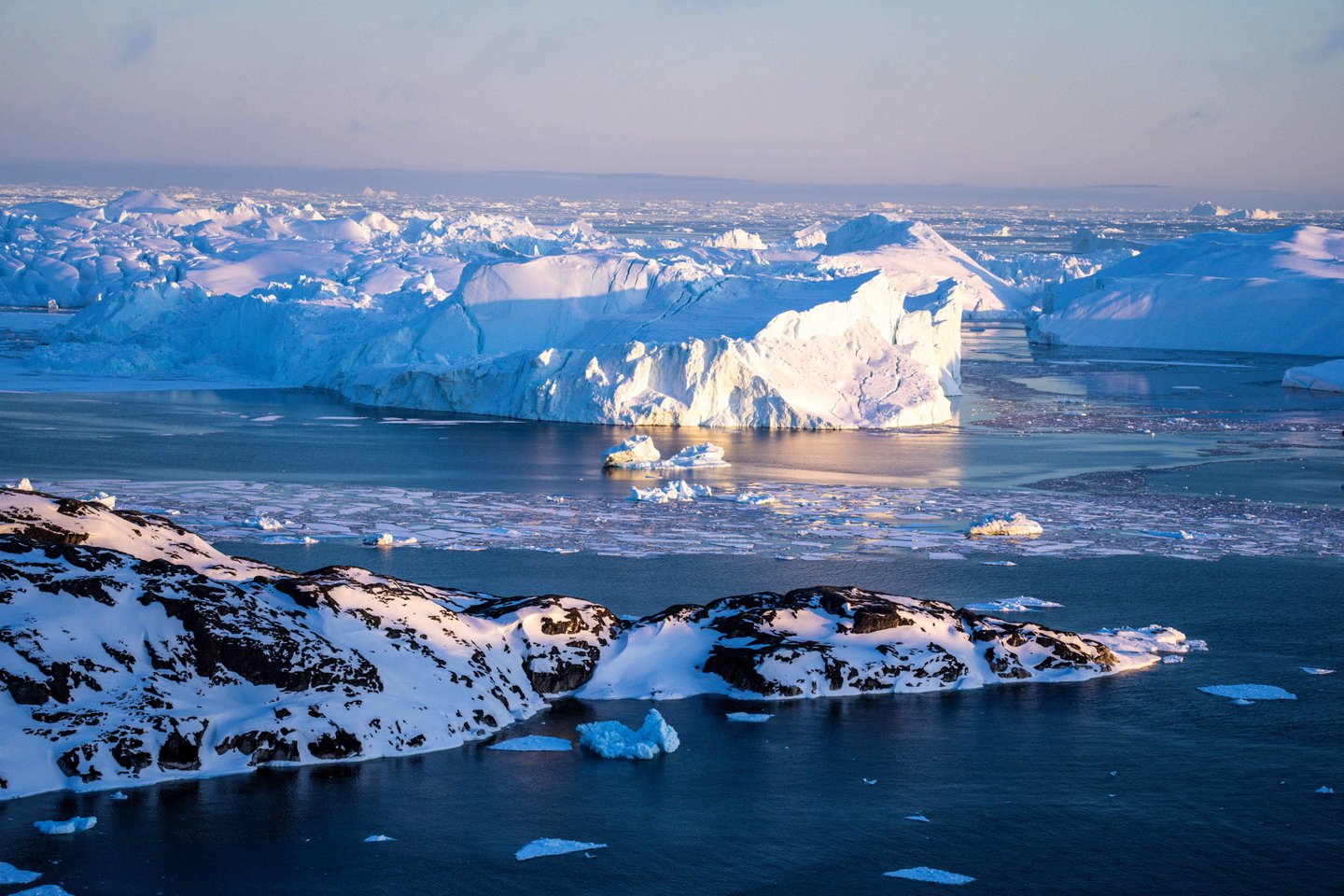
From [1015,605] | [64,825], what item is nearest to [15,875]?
[64,825]

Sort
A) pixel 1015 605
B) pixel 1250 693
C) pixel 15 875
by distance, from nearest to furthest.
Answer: pixel 15 875 < pixel 1250 693 < pixel 1015 605

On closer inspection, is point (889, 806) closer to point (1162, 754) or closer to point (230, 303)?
point (1162, 754)

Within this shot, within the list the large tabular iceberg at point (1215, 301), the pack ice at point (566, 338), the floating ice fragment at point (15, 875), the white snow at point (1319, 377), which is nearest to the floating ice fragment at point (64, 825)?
the floating ice fragment at point (15, 875)

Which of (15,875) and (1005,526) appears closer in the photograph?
(15,875)

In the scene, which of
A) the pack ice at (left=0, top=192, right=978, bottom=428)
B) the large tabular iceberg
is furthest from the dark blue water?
the large tabular iceberg

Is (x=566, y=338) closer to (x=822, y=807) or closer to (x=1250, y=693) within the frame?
(x=1250, y=693)

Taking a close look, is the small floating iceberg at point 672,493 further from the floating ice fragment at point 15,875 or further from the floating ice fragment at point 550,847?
the floating ice fragment at point 15,875

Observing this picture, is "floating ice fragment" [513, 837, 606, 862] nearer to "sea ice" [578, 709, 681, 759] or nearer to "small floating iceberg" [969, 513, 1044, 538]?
"sea ice" [578, 709, 681, 759]
